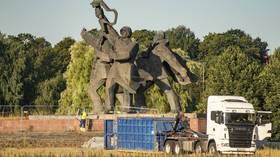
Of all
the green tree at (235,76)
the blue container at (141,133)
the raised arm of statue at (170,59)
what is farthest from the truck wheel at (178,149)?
the green tree at (235,76)

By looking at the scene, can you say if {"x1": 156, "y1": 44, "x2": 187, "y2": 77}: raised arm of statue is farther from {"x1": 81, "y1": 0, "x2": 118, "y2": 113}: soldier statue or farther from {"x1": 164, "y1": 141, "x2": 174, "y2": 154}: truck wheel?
{"x1": 164, "y1": 141, "x2": 174, "y2": 154}: truck wheel

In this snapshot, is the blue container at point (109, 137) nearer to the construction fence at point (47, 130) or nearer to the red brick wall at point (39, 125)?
the construction fence at point (47, 130)

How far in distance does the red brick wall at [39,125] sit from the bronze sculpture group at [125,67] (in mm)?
2492

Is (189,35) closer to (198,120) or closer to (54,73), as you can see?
(54,73)

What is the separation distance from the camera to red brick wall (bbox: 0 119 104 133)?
54.3 m

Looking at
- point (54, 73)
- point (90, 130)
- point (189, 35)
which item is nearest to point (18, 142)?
point (90, 130)

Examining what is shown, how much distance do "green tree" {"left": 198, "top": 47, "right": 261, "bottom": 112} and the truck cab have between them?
19.8 metres

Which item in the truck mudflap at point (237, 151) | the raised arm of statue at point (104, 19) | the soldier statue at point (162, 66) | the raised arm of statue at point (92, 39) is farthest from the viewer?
the raised arm of statue at point (92, 39)

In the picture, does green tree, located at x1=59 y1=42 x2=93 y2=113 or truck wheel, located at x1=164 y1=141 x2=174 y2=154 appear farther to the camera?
green tree, located at x1=59 y1=42 x2=93 y2=113

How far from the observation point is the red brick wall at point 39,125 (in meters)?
54.3

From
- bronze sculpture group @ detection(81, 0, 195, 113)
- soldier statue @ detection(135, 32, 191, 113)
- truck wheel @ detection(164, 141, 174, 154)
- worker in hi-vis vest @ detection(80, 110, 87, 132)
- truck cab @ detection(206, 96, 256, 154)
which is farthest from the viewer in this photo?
worker in hi-vis vest @ detection(80, 110, 87, 132)

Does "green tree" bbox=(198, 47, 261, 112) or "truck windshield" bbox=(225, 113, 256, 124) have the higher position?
"green tree" bbox=(198, 47, 261, 112)

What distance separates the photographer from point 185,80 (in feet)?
172

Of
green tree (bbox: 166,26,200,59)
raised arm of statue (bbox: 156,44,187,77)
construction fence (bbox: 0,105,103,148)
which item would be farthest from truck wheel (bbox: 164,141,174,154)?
green tree (bbox: 166,26,200,59)
